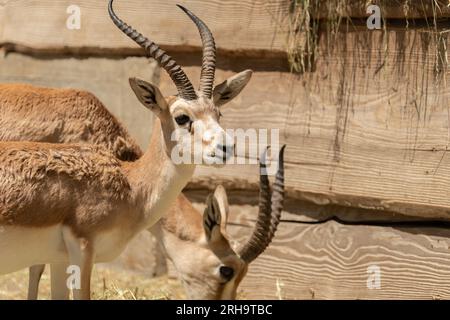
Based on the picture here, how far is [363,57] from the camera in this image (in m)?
6.88

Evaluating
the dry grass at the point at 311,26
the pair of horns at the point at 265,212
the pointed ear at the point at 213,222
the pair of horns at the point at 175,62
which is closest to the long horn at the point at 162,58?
the pair of horns at the point at 175,62

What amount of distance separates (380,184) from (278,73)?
1.21 m

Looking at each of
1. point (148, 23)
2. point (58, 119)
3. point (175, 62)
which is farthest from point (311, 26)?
point (58, 119)

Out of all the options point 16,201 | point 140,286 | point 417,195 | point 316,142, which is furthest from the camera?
point 140,286

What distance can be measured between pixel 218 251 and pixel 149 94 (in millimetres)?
1370

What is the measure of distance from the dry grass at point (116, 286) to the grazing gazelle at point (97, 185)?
5.49ft

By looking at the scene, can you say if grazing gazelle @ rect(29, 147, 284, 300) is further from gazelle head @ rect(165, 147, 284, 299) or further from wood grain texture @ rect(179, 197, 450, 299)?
wood grain texture @ rect(179, 197, 450, 299)

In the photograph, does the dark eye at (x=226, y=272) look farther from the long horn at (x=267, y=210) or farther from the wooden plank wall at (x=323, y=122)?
the wooden plank wall at (x=323, y=122)

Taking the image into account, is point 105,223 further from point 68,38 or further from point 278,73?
point 68,38

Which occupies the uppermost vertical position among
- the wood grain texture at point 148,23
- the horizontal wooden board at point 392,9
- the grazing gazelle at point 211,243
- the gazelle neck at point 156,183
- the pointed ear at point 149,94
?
the wood grain texture at point 148,23

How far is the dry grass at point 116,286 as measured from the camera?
771cm

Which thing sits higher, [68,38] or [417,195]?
[68,38]
